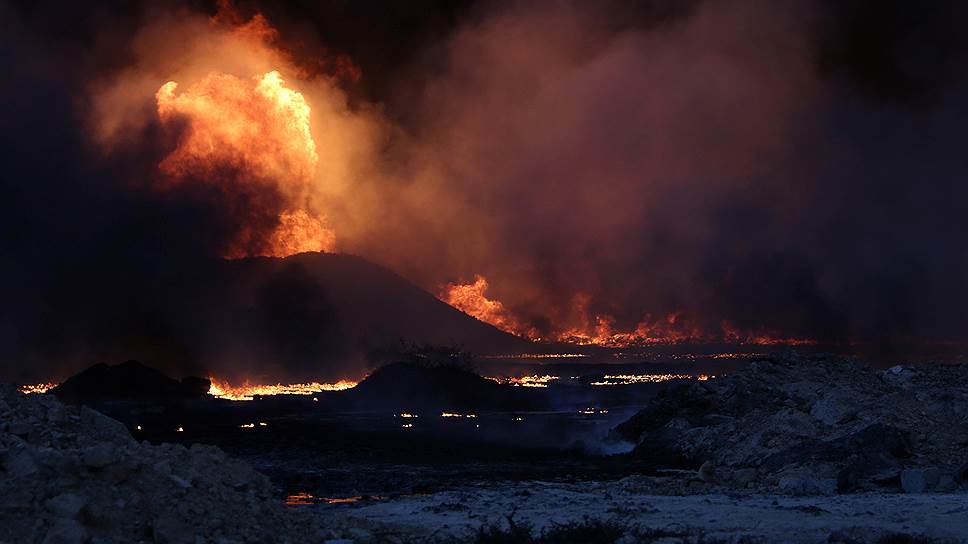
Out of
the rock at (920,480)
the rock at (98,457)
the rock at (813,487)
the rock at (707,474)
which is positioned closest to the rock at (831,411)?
the rock at (707,474)

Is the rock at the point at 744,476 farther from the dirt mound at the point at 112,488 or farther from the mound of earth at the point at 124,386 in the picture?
the mound of earth at the point at 124,386

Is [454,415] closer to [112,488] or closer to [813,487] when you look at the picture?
[813,487]

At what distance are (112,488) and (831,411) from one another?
2624 centimetres

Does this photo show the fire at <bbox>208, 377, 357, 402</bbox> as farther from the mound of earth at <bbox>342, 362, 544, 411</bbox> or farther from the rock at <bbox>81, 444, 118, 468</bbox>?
the rock at <bbox>81, 444, 118, 468</bbox>

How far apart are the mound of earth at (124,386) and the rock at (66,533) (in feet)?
324

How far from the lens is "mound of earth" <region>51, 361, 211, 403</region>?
11050cm

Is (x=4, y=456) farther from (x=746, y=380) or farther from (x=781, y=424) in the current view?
(x=746, y=380)

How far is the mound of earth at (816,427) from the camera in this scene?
26906 mm

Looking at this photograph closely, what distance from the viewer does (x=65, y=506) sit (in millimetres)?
13938

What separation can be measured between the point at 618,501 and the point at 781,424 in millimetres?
13436

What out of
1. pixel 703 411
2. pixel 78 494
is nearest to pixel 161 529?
pixel 78 494

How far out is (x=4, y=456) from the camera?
14625 millimetres

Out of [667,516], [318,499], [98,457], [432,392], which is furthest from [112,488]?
[432,392]

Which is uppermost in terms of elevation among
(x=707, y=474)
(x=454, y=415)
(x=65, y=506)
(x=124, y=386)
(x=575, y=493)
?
(x=124, y=386)
